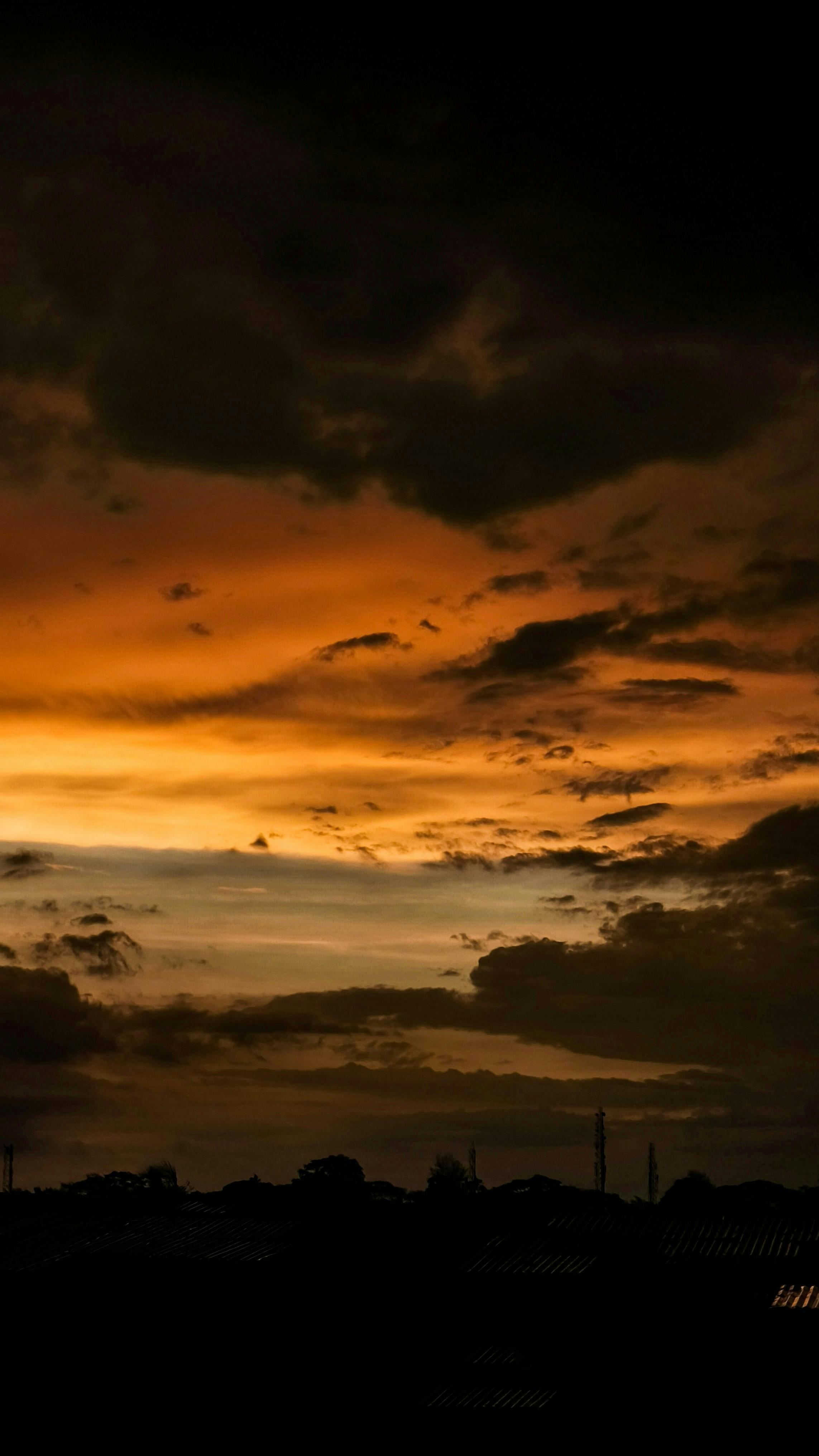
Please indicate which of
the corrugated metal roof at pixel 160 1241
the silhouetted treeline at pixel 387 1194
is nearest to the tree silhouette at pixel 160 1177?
the silhouetted treeline at pixel 387 1194

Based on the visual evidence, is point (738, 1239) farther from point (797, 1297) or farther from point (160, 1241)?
point (160, 1241)

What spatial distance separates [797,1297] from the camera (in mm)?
52469

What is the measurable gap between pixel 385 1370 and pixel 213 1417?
659cm

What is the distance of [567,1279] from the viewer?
189ft

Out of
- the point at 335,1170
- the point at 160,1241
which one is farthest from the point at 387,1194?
the point at 160,1241

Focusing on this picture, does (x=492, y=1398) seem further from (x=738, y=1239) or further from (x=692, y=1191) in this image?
(x=692, y=1191)

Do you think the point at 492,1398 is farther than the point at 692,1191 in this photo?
No

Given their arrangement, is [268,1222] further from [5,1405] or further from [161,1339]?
[5,1405]

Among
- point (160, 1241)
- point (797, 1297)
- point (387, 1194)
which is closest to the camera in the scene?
point (797, 1297)

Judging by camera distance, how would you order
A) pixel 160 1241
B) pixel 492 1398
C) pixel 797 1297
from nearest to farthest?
pixel 492 1398, pixel 797 1297, pixel 160 1241

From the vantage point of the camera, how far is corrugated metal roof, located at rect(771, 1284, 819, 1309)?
51344 millimetres

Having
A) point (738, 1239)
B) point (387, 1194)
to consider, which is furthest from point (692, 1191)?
point (738, 1239)

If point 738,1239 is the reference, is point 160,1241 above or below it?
below

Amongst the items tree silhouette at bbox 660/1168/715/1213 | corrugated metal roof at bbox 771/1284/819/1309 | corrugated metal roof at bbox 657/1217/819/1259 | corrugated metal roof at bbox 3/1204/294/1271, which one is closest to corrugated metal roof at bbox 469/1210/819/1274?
corrugated metal roof at bbox 657/1217/819/1259
